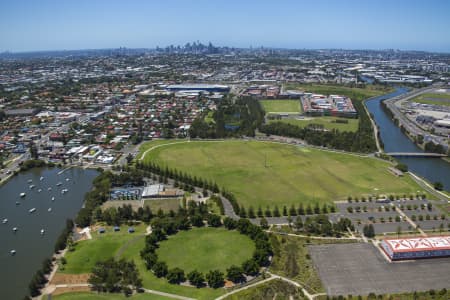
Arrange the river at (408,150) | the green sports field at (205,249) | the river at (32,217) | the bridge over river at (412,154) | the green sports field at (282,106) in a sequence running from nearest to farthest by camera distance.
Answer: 1. the green sports field at (205,249)
2. the river at (32,217)
3. the river at (408,150)
4. the bridge over river at (412,154)
5. the green sports field at (282,106)

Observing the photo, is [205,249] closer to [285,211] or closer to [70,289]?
[285,211]

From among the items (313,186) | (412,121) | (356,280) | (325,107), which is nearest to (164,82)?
(325,107)

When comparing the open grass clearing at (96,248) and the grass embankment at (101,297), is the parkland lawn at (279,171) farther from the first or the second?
the grass embankment at (101,297)

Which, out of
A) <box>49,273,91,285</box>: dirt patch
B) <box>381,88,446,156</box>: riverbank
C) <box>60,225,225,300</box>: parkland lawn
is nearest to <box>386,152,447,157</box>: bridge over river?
<box>381,88,446,156</box>: riverbank

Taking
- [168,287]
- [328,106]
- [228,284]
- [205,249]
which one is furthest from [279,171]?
[328,106]

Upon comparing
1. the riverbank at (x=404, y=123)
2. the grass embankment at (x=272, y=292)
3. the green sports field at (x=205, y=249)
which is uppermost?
the riverbank at (x=404, y=123)

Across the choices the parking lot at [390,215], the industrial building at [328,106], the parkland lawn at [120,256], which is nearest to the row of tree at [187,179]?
the parkland lawn at [120,256]

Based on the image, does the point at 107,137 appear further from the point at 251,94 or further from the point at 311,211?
the point at 251,94
